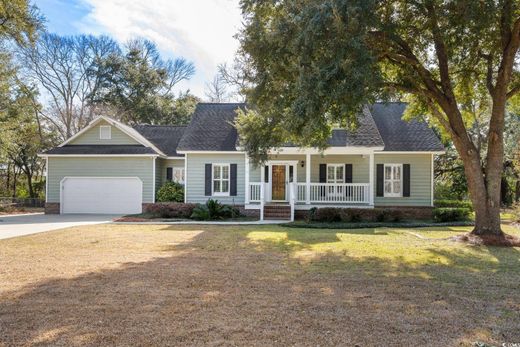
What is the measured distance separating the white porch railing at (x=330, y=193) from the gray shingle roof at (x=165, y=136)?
6418mm

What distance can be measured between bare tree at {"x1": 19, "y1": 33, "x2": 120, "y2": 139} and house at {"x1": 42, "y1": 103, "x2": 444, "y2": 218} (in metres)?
15.6

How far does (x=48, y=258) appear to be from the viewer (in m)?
8.21

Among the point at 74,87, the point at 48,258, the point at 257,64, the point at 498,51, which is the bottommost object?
the point at 48,258

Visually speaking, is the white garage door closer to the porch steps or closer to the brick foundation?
the brick foundation

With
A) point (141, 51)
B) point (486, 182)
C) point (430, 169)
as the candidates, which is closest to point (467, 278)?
point (486, 182)

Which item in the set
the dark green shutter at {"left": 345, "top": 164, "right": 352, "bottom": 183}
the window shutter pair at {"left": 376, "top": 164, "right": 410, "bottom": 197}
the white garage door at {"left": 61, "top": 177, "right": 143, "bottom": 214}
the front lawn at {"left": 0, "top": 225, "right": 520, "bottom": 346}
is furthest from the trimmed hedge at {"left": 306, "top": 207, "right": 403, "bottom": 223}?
the white garage door at {"left": 61, "top": 177, "right": 143, "bottom": 214}

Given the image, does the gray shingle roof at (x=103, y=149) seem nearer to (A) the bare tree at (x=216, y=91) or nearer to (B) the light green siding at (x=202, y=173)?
(B) the light green siding at (x=202, y=173)

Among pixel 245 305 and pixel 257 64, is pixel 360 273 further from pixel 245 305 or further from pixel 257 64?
pixel 257 64

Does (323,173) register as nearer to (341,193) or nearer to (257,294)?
(341,193)

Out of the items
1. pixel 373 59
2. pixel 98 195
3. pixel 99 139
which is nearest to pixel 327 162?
pixel 373 59

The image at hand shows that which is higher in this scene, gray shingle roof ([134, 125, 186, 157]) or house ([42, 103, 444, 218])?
gray shingle roof ([134, 125, 186, 157])

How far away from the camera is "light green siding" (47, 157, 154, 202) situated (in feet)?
70.7

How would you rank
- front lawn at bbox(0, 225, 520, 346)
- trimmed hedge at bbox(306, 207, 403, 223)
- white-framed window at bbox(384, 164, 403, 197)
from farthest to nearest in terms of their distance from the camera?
white-framed window at bbox(384, 164, 403, 197) < trimmed hedge at bbox(306, 207, 403, 223) < front lawn at bbox(0, 225, 520, 346)

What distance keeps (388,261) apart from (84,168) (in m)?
18.4
